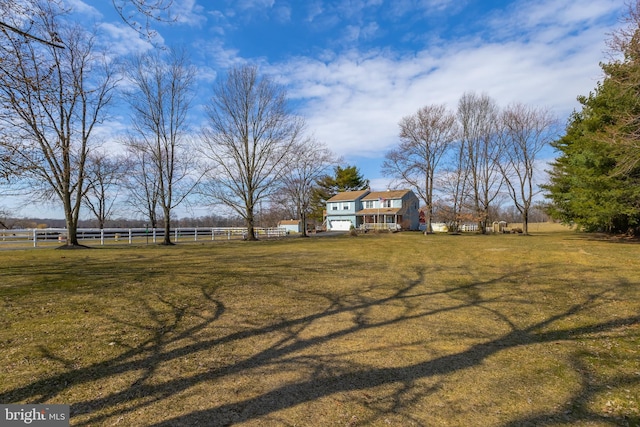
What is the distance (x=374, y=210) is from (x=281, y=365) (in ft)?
151

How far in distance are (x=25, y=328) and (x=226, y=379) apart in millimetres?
3217

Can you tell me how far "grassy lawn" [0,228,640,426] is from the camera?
9.36 feet

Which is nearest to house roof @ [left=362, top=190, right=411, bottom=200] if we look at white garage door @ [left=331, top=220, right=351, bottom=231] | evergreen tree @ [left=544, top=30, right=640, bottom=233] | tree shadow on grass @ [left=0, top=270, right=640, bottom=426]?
white garage door @ [left=331, top=220, right=351, bottom=231]

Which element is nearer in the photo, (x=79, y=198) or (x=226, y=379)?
(x=226, y=379)

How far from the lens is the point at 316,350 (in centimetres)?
412

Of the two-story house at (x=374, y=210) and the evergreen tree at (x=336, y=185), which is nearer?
the two-story house at (x=374, y=210)

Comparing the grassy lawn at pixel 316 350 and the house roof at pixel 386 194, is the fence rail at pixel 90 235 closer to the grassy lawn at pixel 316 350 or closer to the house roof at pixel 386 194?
the grassy lawn at pixel 316 350

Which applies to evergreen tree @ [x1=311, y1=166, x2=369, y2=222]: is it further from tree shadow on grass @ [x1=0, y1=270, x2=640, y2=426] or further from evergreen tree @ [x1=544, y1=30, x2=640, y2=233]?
tree shadow on grass @ [x1=0, y1=270, x2=640, y2=426]

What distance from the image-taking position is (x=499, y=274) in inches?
367

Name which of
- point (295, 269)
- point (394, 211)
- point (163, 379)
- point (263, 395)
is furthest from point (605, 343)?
point (394, 211)

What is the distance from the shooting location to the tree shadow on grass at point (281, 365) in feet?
9.29

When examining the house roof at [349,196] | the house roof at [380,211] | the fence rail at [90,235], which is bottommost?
the fence rail at [90,235]

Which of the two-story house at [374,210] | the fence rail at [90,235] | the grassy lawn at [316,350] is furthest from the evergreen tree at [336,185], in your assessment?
the grassy lawn at [316,350]

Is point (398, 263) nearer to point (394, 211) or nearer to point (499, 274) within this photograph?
point (499, 274)
